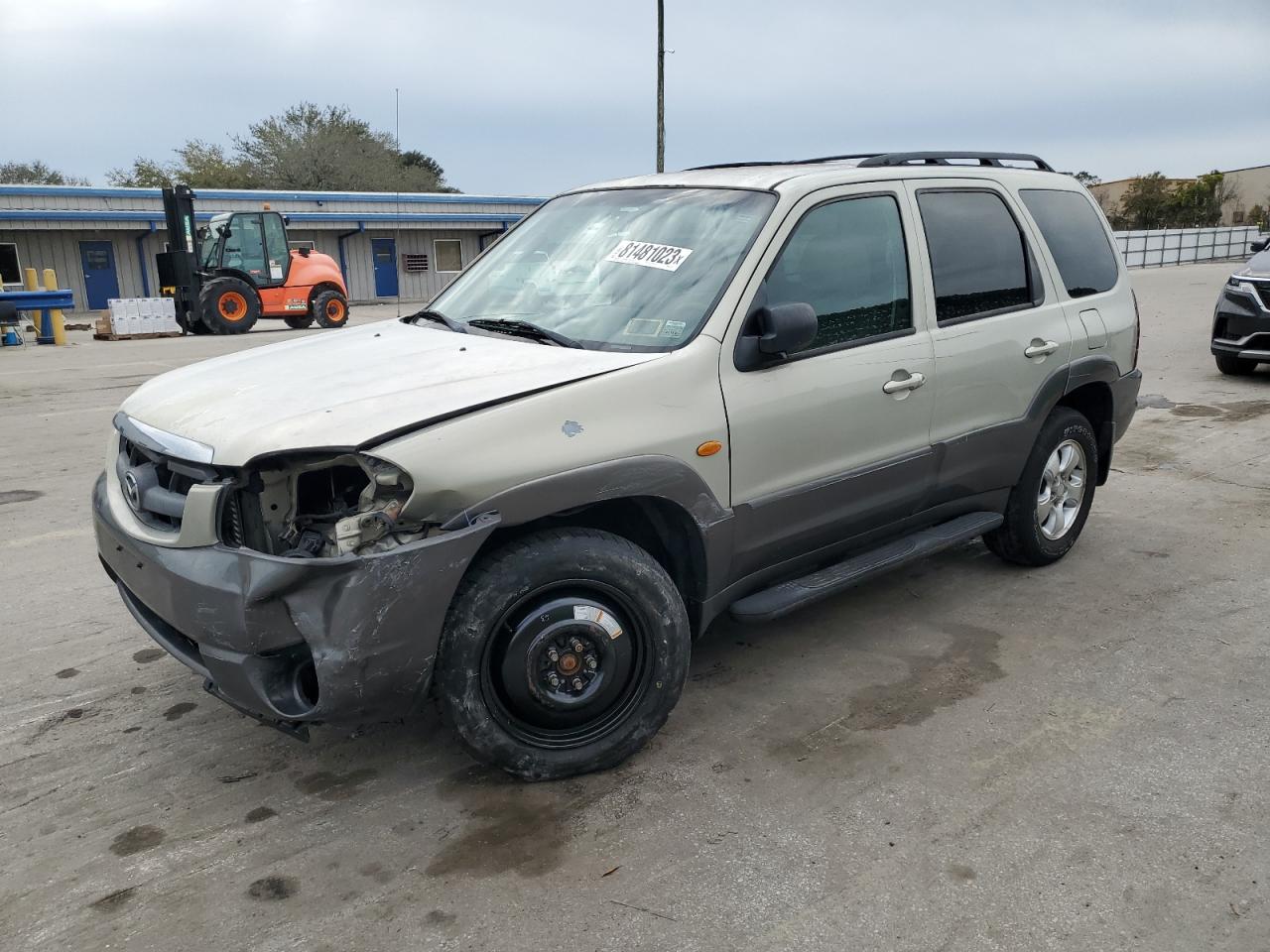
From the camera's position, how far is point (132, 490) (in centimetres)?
313

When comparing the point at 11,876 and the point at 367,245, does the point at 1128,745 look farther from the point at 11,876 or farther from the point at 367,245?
the point at 367,245

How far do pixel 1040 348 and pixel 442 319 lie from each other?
8.92ft

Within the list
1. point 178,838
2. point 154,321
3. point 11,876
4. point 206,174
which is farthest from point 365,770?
point 206,174

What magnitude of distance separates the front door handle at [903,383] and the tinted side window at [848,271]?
19 cm

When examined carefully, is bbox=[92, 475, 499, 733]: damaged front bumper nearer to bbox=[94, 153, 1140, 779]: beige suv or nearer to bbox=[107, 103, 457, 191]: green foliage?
bbox=[94, 153, 1140, 779]: beige suv

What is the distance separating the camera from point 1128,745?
3.37 metres

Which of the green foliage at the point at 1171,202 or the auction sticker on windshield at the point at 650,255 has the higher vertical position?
the green foliage at the point at 1171,202

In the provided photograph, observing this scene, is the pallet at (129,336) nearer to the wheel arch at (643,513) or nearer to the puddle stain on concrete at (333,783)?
the puddle stain on concrete at (333,783)

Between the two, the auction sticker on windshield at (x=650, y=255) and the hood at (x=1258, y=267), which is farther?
the hood at (x=1258, y=267)

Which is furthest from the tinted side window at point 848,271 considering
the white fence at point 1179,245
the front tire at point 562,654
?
the white fence at point 1179,245

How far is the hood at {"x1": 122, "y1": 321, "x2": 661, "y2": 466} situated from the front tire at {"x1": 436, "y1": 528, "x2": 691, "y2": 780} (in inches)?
19.2

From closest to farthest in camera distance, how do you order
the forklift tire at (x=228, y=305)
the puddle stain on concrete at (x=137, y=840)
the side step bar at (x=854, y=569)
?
the puddle stain on concrete at (x=137, y=840) < the side step bar at (x=854, y=569) < the forklift tire at (x=228, y=305)

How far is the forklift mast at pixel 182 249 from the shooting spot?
20.1m

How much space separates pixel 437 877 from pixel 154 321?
75.2ft
